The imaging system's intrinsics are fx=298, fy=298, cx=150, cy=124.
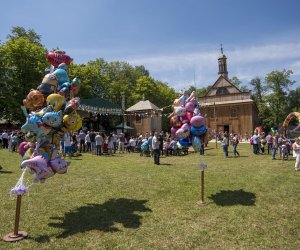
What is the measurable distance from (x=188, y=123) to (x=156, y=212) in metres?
3.15

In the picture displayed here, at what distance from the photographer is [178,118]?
10.1 metres

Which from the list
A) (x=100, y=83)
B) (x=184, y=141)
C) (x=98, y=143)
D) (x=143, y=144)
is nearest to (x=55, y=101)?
(x=184, y=141)

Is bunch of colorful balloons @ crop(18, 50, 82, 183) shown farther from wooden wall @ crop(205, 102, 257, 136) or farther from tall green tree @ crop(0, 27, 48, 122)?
wooden wall @ crop(205, 102, 257, 136)

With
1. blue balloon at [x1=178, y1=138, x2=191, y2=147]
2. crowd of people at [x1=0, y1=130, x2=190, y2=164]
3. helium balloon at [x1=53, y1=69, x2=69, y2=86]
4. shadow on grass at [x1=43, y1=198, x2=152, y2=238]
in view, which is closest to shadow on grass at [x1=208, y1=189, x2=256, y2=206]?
blue balloon at [x1=178, y1=138, x2=191, y2=147]

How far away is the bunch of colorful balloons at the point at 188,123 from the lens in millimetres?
9547

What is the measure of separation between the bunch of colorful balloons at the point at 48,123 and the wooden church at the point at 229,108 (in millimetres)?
42273

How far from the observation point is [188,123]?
9828mm

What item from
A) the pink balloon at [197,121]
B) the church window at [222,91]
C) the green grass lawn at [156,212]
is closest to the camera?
the green grass lawn at [156,212]

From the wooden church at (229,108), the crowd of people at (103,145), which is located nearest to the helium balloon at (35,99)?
the crowd of people at (103,145)

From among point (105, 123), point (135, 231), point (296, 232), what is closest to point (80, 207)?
point (135, 231)

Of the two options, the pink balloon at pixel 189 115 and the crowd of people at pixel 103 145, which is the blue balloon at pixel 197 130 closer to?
the pink balloon at pixel 189 115

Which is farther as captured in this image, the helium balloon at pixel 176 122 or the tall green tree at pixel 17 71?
the tall green tree at pixel 17 71

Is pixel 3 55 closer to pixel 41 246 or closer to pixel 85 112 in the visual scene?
pixel 85 112

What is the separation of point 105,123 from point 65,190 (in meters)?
32.5
